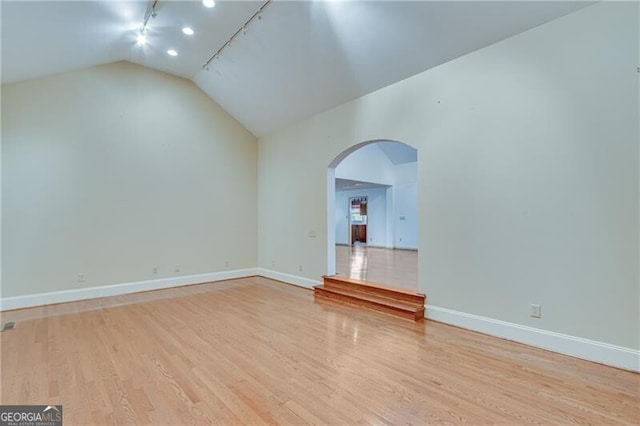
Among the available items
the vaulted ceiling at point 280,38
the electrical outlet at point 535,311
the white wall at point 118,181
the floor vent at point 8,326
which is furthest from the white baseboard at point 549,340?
the floor vent at point 8,326

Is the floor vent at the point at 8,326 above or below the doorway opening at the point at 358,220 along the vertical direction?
below

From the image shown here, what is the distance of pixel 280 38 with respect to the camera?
427cm

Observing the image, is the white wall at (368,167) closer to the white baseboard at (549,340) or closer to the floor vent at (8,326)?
the white baseboard at (549,340)

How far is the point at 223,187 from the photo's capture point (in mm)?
6504

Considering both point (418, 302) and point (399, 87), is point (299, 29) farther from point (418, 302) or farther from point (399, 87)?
point (418, 302)

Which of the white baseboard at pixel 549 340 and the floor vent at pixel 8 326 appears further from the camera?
the floor vent at pixel 8 326

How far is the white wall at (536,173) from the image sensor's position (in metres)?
2.65

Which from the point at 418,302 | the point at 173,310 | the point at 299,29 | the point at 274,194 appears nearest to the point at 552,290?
the point at 418,302

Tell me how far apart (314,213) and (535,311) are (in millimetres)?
3529

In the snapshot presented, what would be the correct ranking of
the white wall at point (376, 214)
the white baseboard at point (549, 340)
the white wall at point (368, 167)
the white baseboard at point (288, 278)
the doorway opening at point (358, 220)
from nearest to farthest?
the white baseboard at point (549, 340)
the white baseboard at point (288, 278)
the white wall at point (368, 167)
the white wall at point (376, 214)
the doorway opening at point (358, 220)

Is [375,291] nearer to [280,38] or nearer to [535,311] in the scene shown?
[535,311]

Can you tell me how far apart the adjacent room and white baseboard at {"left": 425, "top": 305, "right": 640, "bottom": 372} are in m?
0.02

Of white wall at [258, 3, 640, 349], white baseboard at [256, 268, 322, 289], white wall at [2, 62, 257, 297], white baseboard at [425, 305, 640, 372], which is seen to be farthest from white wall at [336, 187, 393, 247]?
white baseboard at [425, 305, 640, 372]

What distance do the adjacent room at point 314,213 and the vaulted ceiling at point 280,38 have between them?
0.03 meters
